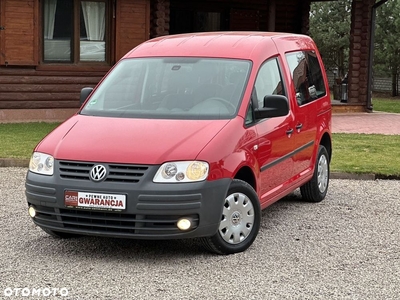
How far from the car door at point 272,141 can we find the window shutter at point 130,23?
11380 mm

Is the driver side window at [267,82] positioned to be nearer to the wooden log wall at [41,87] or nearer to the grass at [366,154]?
the grass at [366,154]

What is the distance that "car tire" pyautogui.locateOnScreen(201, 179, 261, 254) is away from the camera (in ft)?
21.5

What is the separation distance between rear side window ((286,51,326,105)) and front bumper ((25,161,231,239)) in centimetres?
230

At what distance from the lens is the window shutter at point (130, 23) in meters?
18.8

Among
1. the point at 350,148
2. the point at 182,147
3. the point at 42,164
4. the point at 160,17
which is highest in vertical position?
the point at 160,17

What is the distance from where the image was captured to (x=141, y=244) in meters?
7.00

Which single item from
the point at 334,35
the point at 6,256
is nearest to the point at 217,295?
the point at 6,256

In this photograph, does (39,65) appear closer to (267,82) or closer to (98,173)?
(267,82)

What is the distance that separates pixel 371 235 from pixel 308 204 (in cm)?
170

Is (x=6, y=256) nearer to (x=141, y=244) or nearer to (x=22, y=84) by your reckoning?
(x=141, y=244)

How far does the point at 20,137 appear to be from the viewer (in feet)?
47.8

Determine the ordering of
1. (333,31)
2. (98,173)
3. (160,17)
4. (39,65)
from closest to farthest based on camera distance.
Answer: (98,173), (39,65), (160,17), (333,31)

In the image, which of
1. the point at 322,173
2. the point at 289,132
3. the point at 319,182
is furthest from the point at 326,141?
the point at 289,132

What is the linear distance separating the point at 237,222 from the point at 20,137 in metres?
8.70
